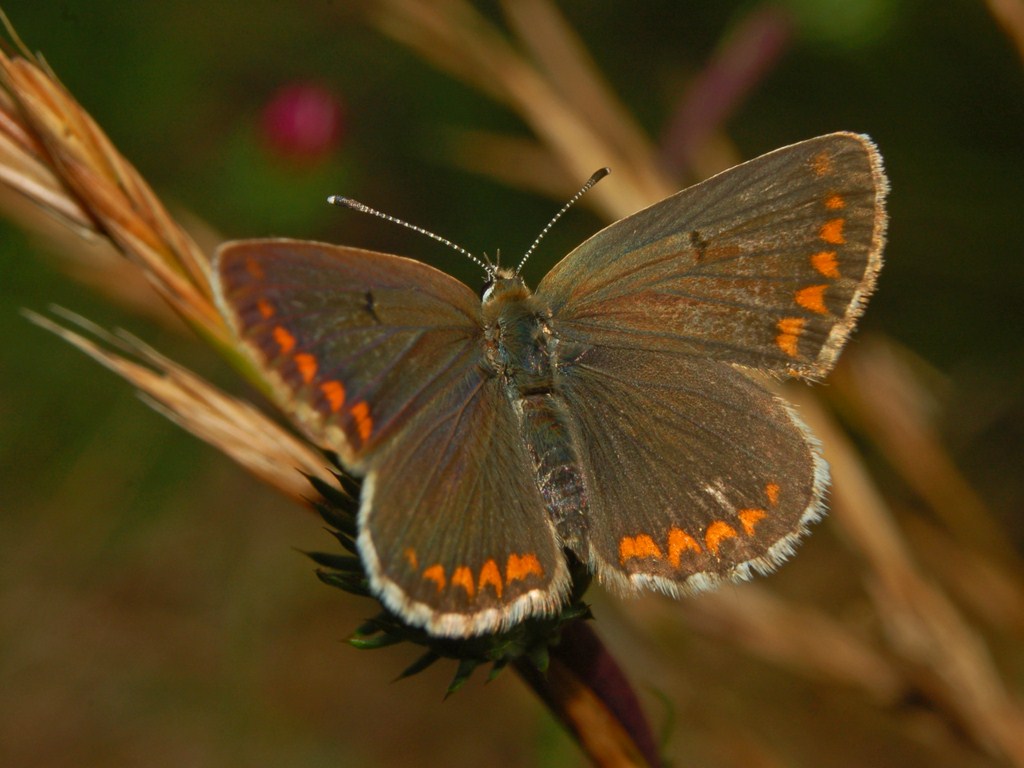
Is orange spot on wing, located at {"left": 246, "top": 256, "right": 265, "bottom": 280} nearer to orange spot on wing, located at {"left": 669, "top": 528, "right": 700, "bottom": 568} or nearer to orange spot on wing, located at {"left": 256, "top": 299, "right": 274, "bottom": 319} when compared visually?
orange spot on wing, located at {"left": 256, "top": 299, "right": 274, "bottom": 319}

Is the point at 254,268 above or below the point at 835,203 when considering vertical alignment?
above

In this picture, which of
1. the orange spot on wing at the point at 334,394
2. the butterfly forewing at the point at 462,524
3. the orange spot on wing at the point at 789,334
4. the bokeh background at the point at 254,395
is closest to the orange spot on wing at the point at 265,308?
the orange spot on wing at the point at 334,394

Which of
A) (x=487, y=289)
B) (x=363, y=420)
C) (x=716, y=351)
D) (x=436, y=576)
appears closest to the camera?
(x=436, y=576)

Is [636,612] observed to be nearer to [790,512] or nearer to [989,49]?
[790,512]

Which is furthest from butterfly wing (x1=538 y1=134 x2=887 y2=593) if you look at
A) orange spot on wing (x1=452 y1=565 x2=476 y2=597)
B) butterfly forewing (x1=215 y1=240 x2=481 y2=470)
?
butterfly forewing (x1=215 y1=240 x2=481 y2=470)

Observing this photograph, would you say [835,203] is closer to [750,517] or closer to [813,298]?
Result: [813,298]

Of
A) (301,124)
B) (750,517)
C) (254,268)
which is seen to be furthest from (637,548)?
(301,124)
